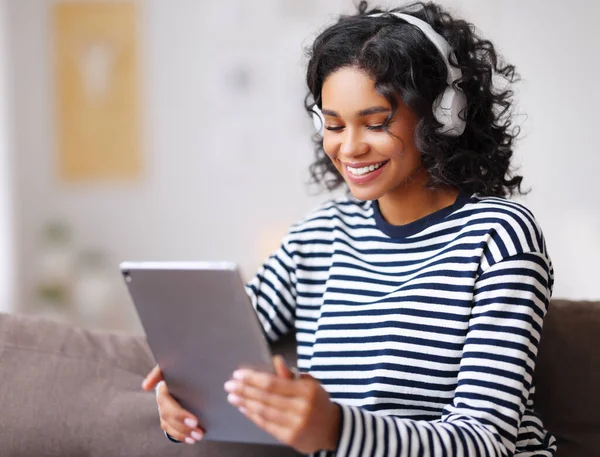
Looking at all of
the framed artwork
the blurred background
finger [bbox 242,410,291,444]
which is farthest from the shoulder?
the framed artwork

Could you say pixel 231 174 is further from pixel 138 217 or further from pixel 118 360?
pixel 118 360

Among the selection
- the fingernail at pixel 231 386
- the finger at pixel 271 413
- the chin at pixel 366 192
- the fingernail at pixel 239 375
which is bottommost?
the finger at pixel 271 413

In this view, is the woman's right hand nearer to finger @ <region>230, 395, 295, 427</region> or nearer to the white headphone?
finger @ <region>230, 395, 295, 427</region>

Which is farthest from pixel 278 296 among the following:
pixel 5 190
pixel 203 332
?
pixel 5 190

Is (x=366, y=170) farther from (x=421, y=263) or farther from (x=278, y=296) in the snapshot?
(x=278, y=296)

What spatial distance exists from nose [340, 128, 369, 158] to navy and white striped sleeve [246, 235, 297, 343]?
287 millimetres

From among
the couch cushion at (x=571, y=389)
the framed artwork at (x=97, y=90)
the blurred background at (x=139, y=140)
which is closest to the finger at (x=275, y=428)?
the couch cushion at (x=571, y=389)

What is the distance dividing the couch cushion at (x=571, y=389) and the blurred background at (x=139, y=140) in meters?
1.91

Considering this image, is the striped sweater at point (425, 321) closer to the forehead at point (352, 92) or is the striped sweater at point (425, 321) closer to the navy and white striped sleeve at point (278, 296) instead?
the navy and white striped sleeve at point (278, 296)

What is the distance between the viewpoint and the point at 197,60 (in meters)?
3.23

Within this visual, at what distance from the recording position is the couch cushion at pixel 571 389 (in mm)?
1297

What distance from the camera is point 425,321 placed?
111cm

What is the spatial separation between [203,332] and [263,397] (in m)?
0.14

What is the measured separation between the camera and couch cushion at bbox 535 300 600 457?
1297 millimetres
